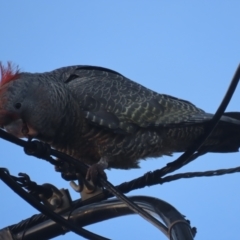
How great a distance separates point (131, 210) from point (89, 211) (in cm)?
35

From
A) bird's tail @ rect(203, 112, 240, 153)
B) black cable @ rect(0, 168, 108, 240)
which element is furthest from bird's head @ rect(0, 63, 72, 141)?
bird's tail @ rect(203, 112, 240, 153)

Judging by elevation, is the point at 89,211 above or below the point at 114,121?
below

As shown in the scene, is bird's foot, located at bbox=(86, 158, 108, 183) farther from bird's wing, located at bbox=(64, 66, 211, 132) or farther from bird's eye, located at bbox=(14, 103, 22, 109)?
bird's eye, located at bbox=(14, 103, 22, 109)

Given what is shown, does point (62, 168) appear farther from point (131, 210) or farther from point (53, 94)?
point (53, 94)

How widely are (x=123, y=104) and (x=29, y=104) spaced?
84 cm

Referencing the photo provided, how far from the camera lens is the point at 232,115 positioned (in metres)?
4.45

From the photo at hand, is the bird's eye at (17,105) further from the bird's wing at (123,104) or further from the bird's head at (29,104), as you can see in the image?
the bird's wing at (123,104)

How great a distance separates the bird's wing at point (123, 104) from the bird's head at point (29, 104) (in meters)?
0.26

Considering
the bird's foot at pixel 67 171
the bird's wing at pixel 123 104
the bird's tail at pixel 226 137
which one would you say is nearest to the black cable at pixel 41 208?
the bird's foot at pixel 67 171

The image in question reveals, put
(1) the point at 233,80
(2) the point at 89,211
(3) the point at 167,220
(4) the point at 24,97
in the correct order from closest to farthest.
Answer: (1) the point at 233,80 → (3) the point at 167,220 → (2) the point at 89,211 → (4) the point at 24,97

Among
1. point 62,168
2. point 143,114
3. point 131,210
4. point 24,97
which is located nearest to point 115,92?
point 143,114

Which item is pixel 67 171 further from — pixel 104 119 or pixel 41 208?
pixel 104 119

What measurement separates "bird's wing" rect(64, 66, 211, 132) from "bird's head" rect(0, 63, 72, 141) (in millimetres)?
259

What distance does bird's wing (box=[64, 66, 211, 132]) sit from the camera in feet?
14.4
